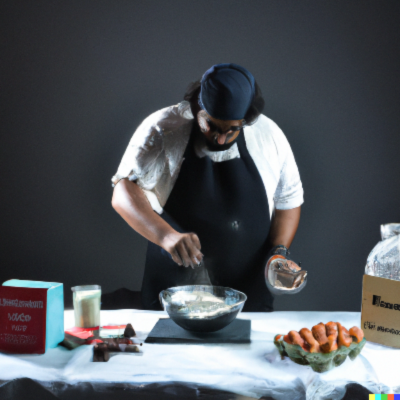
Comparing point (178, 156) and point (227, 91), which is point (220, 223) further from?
point (227, 91)

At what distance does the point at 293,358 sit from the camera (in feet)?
3.21

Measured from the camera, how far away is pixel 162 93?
1.74 metres

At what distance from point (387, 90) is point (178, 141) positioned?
95 centimetres

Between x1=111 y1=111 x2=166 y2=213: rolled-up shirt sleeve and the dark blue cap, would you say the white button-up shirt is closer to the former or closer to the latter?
x1=111 y1=111 x2=166 y2=213: rolled-up shirt sleeve

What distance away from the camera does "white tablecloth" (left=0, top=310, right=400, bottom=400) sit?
3.03ft

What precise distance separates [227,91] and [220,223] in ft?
1.78

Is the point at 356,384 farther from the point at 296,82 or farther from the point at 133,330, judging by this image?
the point at 296,82

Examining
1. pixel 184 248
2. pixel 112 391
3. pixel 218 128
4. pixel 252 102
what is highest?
pixel 252 102

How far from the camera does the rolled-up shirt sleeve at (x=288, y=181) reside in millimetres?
1754

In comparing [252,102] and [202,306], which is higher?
[252,102]

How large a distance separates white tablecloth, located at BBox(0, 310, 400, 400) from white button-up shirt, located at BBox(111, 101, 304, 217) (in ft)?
2.46

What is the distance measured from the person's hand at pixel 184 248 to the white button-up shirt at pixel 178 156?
0.16 metres

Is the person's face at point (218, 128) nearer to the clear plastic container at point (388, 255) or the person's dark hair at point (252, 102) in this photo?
the person's dark hair at point (252, 102)

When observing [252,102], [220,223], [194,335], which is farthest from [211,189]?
[194,335]
